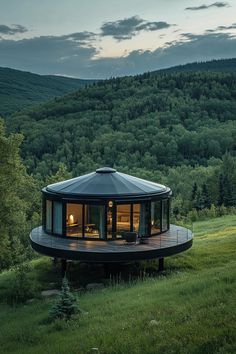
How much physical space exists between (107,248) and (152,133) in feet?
395

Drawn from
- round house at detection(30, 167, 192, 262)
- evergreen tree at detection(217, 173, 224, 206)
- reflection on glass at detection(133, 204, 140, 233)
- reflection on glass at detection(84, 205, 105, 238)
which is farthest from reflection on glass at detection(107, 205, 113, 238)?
evergreen tree at detection(217, 173, 224, 206)

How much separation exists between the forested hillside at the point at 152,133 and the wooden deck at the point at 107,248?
50.9 metres

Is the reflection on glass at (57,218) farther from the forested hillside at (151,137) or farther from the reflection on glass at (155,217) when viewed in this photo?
the forested hillside at (151,137)

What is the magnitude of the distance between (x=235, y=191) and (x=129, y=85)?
13197cm

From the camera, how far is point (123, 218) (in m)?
20.5

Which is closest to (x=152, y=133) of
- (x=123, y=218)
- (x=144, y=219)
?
(x=144, y=219)

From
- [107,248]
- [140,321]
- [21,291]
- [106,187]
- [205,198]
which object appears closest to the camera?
[140,321]

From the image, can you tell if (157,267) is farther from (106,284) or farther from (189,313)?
(189,313)

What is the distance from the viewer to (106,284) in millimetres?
18328

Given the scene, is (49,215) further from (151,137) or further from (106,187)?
(151,137)

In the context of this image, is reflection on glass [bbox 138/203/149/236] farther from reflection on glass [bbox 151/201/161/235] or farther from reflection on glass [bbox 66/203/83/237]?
reflection on glass [bbox 66/203/83/237]

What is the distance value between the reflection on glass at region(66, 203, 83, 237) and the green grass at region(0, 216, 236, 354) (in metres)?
3.96

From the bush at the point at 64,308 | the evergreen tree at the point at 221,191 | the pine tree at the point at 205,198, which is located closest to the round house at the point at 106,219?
the bush at the point at 64,308

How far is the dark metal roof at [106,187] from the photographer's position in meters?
20.4
